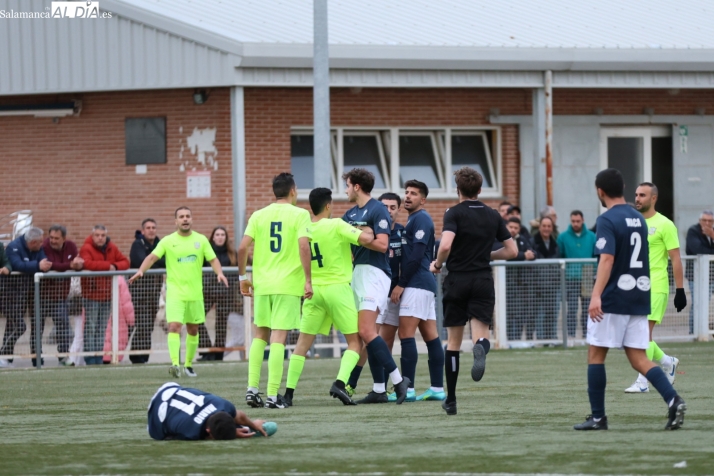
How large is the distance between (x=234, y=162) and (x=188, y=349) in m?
6.37

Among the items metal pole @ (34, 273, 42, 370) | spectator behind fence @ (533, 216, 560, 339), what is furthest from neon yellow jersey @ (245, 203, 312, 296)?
spectator behind fence @ (533, 216, 560, 339)

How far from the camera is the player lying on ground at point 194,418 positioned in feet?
26.5

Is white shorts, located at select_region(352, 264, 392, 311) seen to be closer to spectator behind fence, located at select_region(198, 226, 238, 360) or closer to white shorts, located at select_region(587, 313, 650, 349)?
white shorts, located at select_region(587, 313, 650, 349)

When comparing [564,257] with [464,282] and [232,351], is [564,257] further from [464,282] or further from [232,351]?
[464,282]

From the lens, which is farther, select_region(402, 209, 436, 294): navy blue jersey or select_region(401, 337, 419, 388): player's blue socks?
select_region(401, 337, 419, 388): player's blue socks

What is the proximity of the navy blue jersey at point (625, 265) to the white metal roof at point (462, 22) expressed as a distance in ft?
42.4

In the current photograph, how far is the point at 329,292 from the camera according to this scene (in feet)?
35.6

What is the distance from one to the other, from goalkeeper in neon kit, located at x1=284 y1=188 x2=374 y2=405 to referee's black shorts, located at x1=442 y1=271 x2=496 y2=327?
→ 1.16 m

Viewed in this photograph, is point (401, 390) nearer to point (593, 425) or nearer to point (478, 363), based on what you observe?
point (478, 363)

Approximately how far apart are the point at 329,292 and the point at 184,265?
4597 millimetres

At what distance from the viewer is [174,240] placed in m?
15.1

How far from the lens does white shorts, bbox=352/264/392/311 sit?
10938 millimetres

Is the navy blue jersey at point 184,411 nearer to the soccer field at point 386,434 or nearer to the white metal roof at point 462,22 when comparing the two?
the soccer field at point 386,434

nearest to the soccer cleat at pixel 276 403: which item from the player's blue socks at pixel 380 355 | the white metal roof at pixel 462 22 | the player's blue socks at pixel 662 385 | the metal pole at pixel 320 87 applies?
the player's blue socks at pixel 380 355
